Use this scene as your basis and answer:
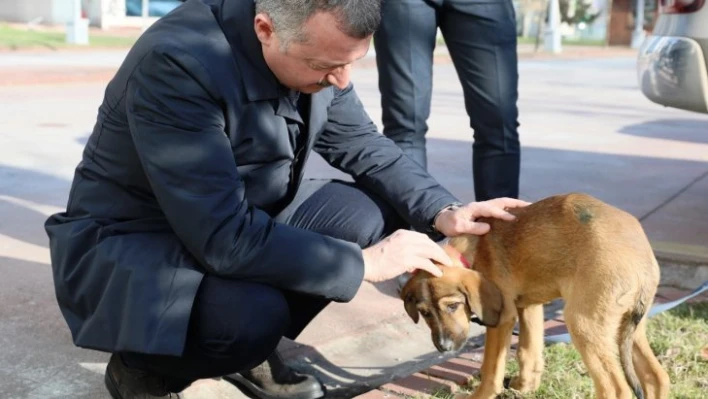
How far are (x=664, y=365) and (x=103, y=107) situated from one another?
218 cm

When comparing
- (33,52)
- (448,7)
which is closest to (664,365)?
(448,7)

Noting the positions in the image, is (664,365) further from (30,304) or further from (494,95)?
(30,304)

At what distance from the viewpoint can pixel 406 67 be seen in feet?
15.4

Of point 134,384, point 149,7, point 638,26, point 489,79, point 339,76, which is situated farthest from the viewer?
point 638,26

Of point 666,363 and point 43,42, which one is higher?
point 666,363

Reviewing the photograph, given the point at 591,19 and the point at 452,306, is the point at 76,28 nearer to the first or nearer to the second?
the point at 452,306

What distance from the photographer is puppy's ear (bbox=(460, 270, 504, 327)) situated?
3.25 m

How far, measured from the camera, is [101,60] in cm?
1922

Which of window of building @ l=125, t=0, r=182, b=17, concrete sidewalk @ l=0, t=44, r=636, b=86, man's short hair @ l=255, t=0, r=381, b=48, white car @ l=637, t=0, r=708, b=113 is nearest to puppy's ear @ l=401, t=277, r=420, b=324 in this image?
man's short hair @ l=255, t=0, r=381, b=48

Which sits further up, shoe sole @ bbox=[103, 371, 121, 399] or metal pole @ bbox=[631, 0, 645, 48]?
shoe sole @ bbox=[103, 371, 121, 399]

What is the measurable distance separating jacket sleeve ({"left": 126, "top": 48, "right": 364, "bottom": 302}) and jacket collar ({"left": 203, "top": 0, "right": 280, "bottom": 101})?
4.9 inches

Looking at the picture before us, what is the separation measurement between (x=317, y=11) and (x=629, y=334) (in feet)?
4.65

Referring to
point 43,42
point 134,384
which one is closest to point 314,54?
point 134,384

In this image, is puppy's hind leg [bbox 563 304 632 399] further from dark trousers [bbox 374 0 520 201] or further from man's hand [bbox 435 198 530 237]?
dark trousers [bbox 374 0 520 201]
